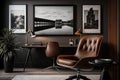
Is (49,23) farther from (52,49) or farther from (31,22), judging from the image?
(52,49)

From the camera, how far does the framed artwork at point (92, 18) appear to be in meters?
7.16

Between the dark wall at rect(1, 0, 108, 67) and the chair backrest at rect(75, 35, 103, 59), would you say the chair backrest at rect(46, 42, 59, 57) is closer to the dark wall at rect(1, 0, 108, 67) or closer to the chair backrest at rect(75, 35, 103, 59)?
the dark wall at rect(1, 0, 108, 67)

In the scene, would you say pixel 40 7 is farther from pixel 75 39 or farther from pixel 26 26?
pixel 75 39

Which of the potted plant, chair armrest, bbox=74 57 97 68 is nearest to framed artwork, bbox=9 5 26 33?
the potted plant

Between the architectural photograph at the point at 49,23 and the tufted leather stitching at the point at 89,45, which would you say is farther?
the architectural photograph at the point at 49,23

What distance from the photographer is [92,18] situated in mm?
7168

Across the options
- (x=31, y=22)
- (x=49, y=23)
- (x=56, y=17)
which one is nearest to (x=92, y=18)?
(x=56, y=17)

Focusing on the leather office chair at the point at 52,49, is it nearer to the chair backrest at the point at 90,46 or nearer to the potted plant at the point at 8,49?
the potted plant at the point at 8,49

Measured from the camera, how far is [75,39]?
23.5 feet

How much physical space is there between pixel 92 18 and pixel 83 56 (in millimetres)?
1966

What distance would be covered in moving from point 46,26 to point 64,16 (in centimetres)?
59

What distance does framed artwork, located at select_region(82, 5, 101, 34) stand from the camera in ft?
23.5

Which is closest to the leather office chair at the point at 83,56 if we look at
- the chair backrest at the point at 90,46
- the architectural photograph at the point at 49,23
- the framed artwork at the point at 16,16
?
the chair backrest at the point at 90,46

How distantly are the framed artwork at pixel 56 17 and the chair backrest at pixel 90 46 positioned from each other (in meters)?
1.57
